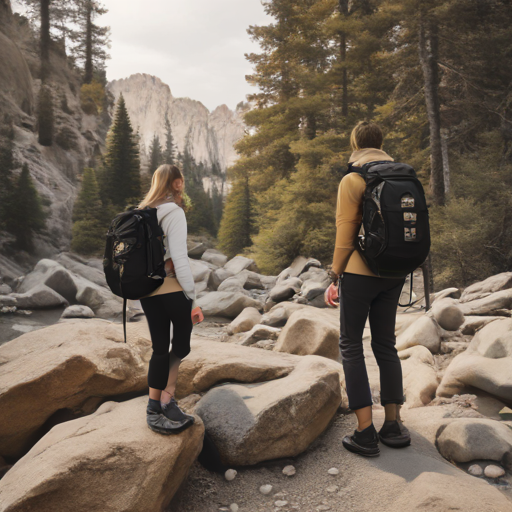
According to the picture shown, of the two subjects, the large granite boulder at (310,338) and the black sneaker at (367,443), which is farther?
the large granite boulder at (310,338)

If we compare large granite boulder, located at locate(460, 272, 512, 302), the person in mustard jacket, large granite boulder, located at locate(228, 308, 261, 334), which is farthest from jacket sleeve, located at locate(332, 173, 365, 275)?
large granite boulder, located at locate(228, 308, 261, 334)

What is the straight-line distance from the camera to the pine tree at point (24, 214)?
2062 cm

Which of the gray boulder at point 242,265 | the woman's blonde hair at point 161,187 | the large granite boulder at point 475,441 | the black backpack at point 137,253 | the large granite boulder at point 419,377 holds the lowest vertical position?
the gray boulder at point 242,265

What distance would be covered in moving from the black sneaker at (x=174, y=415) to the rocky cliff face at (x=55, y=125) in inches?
846

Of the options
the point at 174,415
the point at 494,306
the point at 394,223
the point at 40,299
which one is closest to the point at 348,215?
the point at 394,223

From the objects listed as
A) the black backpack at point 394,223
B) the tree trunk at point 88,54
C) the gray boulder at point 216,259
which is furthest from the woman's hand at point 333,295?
the tree trunk at point 88,54

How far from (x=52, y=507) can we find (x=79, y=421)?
0.69 meters

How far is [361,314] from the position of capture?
2.41 metres

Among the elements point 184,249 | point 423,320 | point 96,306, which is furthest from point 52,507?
point 96,306

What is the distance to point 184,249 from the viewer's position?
2402 mm

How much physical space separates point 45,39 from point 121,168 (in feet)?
52.4

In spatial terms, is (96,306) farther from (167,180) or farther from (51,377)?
(167,180)

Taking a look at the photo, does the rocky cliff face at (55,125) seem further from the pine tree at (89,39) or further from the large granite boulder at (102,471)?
the large granite boulder at (102,471)

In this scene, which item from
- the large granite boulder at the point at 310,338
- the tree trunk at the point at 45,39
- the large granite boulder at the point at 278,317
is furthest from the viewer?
the tree trunk at the point at 45,39
